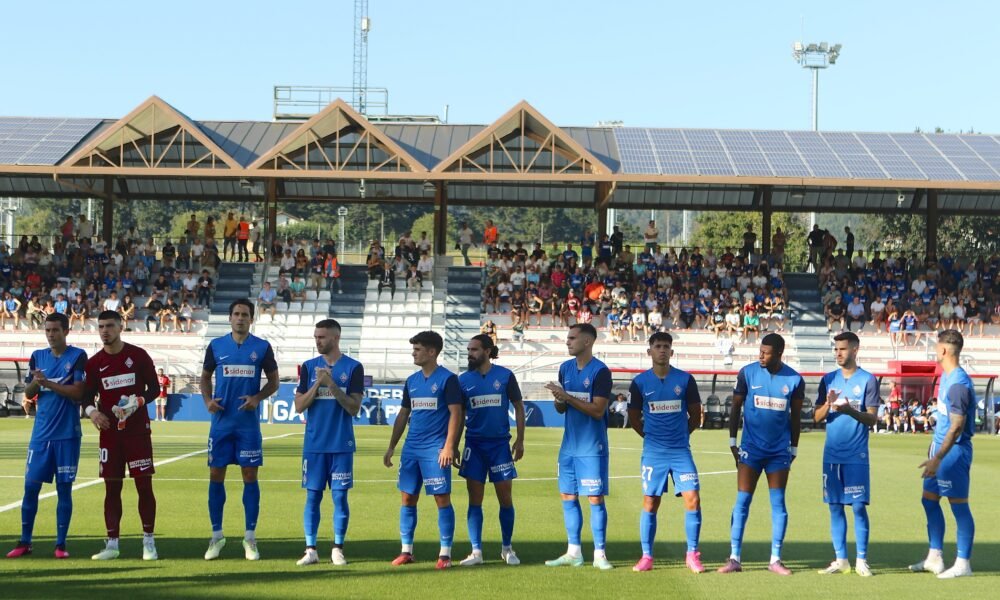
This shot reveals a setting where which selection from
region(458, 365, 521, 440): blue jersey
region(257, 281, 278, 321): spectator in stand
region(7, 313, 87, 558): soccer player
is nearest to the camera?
region(7, 313, 87, 558): soccer player

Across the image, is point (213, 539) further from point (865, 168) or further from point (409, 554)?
point (865, 168)

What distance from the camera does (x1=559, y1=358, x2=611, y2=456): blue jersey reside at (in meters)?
11.8

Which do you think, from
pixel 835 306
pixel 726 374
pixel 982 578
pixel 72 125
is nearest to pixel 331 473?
pixel 982 578

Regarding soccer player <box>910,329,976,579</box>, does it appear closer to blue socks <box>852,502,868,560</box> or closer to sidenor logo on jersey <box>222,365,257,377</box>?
blue socks <box>852,502,868,560</box>

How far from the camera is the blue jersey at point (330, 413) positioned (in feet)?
38.3

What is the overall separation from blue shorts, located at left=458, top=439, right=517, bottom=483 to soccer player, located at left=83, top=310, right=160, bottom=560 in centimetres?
297

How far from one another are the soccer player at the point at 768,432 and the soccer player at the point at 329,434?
3.62 m

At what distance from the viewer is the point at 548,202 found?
48.6 meters

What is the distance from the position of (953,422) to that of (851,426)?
0.91 meters

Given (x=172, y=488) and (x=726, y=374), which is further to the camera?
(x=726, y=374)

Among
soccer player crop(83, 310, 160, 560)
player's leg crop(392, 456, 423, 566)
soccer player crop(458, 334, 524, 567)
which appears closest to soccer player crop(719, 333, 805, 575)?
soccer player crop(458, 334, 524, 567)

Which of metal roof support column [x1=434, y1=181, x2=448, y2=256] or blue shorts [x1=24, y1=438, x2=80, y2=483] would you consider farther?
metal roof support column [x1=434, y1=181, x2=448, y2=256]

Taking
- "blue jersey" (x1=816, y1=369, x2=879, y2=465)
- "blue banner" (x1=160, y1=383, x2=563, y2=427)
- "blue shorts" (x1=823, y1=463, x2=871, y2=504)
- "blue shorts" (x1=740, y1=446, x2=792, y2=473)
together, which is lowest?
"blue banner" (x1=160, y1=383, x2=563, y2=427)

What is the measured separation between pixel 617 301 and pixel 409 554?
1256 inches
